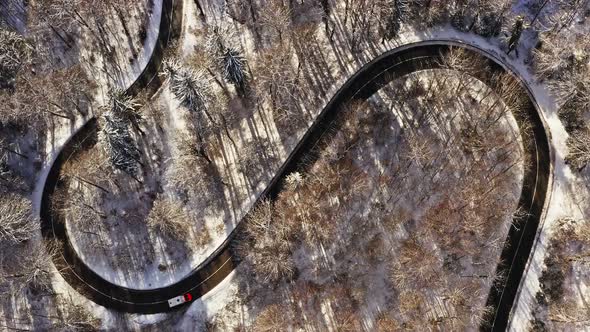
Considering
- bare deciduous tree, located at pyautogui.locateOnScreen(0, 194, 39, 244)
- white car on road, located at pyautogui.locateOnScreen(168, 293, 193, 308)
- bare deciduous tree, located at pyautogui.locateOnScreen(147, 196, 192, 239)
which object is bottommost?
white car on road, located at pyautogui.locateOnScreen(168, 293, 193, 308)

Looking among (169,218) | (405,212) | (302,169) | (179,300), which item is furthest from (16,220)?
(405,212)

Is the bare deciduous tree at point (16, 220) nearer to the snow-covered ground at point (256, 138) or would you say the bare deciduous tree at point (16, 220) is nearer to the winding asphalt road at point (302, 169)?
the winding asphalt road at point (302, 169)

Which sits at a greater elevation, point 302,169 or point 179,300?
point 302,169

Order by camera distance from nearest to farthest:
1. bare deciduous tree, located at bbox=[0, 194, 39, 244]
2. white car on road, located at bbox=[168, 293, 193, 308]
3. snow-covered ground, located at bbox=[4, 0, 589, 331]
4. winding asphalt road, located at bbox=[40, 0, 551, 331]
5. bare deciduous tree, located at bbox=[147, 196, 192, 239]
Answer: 1. bare deciduous tree, located at bbox=[0, 194, 39, 244]
2. winding asphalt road, located at bbox=[40, 0, 551, 331]
3. snow-covered ground, located at bbox=[4, 0, 589, 331]
4. white car on road, located at bbox=[168, 293, 193, 308]
5. bare deciduous tree, located at bbox=[147, 196, 192, 239]

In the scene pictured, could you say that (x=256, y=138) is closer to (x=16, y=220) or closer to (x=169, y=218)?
(x=169, y=218)

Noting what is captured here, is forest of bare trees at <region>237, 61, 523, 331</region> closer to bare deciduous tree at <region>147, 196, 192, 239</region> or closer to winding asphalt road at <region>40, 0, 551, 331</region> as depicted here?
winding asphalt road at <region>40, 0, 551, 331</region>

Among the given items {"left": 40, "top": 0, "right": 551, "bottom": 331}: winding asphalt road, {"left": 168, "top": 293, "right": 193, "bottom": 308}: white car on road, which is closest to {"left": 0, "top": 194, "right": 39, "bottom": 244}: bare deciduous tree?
{"left": 40, "top": 0, "right": 551, "bottom": 331}: winding asphalt road

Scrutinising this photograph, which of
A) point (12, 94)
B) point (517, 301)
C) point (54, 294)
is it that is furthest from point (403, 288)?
point (12, 94)

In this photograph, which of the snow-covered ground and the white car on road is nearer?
the snow-covered ground

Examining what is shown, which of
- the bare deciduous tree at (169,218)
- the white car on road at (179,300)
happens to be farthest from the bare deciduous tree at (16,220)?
the white car on road at (179,300)
